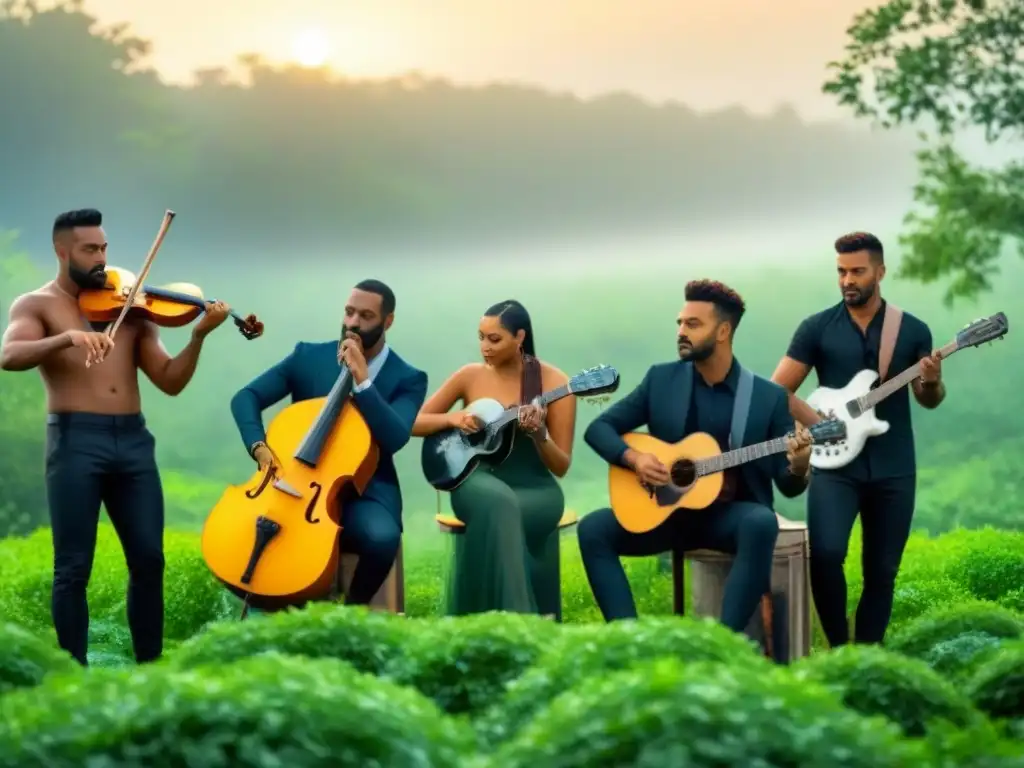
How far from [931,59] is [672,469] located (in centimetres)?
558

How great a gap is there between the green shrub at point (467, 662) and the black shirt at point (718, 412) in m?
2.63

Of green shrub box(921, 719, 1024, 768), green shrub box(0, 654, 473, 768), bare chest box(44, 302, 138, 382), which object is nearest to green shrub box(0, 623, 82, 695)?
green shrub box(0, 654, 473, 768)

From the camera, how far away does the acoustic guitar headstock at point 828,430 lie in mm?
5105

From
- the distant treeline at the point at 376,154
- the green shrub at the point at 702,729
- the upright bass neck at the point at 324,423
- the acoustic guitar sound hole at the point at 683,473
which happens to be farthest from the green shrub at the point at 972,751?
the distant treeline at the point at 376,154

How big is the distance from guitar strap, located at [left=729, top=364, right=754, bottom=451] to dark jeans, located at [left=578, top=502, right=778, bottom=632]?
0.73ft

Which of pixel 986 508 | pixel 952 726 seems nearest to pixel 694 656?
pixel 952 726

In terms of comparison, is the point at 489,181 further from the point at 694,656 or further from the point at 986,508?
the point at 694,656

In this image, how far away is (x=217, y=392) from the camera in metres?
13.7

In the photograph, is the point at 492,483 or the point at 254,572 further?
the point at 492,483

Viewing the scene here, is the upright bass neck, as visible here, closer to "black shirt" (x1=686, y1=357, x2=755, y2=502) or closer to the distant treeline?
"black shirt" (x1=686, y1=357, x2=755, y2=502)

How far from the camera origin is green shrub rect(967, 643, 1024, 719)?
2734 mm

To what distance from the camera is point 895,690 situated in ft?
8.72

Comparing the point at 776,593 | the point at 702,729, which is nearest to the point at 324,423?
the point at 776,593

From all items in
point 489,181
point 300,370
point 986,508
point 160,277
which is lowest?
point 986,508
